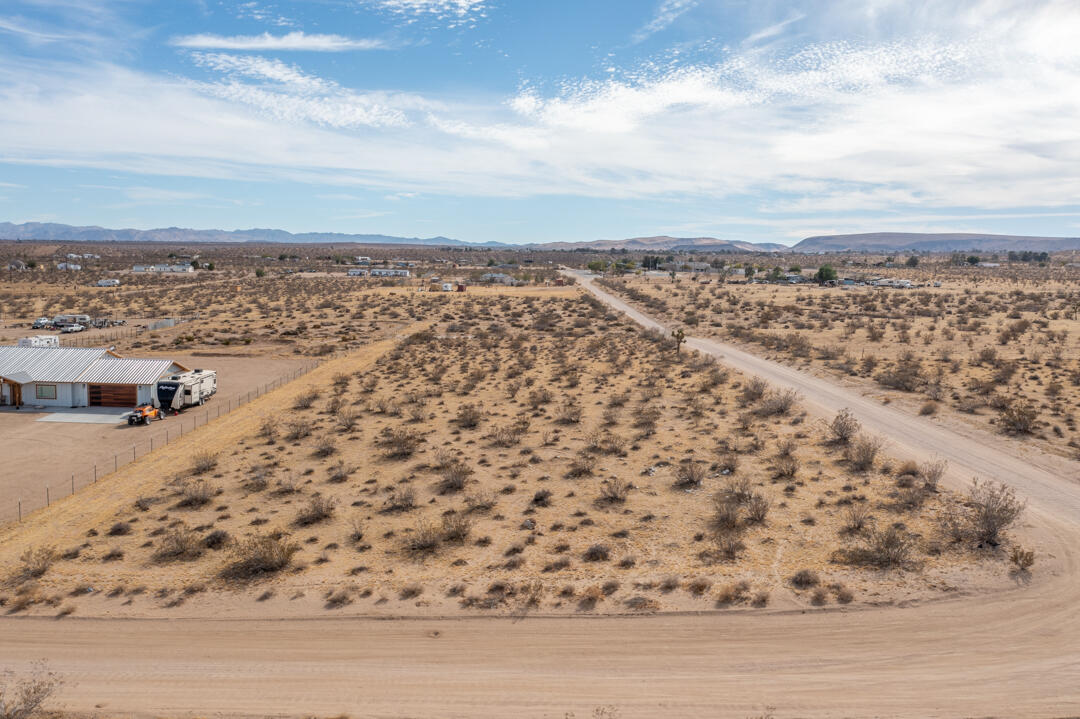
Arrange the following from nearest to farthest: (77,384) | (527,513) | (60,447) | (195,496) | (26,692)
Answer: (26,692) < (527,513) < (195,496) < (60,447) < (77,384)

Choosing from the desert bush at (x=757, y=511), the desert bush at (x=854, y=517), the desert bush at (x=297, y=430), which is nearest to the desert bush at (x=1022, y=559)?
the desert bush at (x=854, y=517)

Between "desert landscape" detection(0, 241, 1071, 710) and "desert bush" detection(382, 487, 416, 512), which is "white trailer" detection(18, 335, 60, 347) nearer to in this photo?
"desert landscape" detection(0, 241, 1071, 710)

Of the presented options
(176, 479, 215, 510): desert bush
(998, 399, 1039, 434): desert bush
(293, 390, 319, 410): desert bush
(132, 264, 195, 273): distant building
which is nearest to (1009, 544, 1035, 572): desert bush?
(998, 399, 1039, 434): desert bush

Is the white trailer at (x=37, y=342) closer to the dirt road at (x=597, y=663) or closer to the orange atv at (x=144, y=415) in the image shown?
the orange atv at (x=144, y=415)

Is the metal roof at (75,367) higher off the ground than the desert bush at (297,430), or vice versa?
the metal roof at (75,367)

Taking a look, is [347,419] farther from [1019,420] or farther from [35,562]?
[1019,420]

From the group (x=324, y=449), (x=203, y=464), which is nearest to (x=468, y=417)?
(x=324, y=449)

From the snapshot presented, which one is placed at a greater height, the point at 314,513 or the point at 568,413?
the point at 568,413
